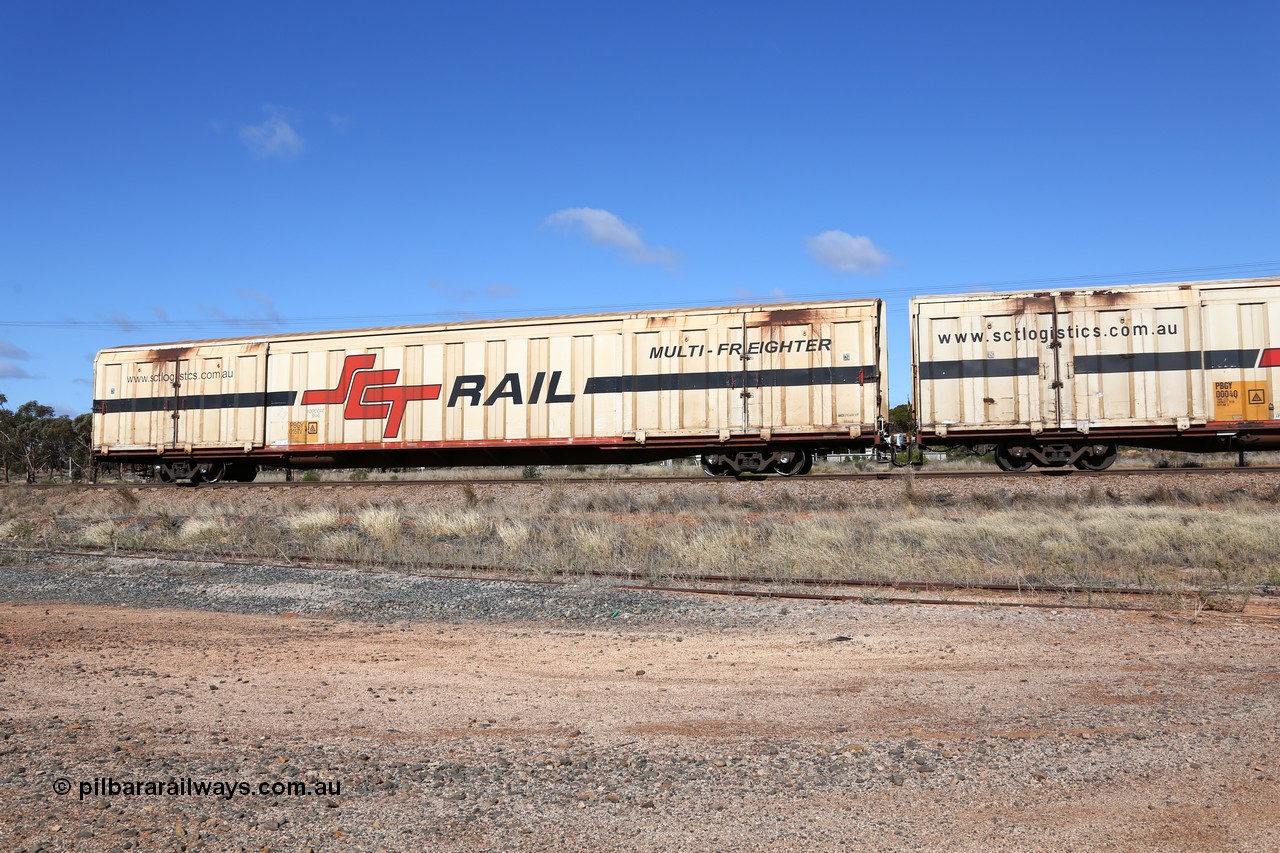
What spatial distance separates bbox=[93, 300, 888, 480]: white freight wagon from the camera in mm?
17984

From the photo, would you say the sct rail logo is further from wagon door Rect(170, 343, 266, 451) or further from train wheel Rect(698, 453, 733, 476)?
train wheel Rect(698, 453, 733, 476)

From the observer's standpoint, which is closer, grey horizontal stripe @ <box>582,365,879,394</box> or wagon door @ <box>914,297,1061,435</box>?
wagon door @ <box>914,297,1061,435</box>

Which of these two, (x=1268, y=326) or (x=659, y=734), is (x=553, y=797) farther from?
(x=1268, y=326)

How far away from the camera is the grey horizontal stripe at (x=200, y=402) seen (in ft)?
69.0

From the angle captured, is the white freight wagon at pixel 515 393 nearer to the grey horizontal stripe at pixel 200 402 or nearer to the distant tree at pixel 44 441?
the grey horizontal stripe at pixel 200 402

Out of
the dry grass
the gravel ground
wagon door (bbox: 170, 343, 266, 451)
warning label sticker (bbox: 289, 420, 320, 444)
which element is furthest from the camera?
wagon door (bbox: 170, 343, 266, 451)

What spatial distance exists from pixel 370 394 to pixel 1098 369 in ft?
50.3

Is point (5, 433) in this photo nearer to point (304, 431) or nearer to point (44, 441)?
point (44, 441)

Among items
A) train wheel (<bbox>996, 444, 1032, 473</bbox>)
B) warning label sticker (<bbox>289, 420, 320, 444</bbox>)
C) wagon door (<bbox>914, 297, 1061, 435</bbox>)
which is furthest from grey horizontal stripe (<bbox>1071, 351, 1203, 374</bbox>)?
warning label sticker (<bbox>289, 420, 320, 444</bbox>)

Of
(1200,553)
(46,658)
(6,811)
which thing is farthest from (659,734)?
(1200,553)

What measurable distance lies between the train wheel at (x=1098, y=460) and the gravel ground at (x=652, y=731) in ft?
36.4

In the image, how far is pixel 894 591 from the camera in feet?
29.3

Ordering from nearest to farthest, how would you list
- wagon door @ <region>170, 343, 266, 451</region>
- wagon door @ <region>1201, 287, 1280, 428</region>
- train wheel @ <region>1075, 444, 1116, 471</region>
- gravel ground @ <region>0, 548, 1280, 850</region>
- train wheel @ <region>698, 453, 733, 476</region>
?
gravel ground @ <region>0, 548, 1280, 850</region>, wagon door @ <region>1201, 287, 1280, 428</region>, train wheel @ <region>1075, 444, 1116, 471</region>, train wheel @ <region>698, 453, 733, 476</region>, wagon door @ <region>170, 343, 266, 451</region>

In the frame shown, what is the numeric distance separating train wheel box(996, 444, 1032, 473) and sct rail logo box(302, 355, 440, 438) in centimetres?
1206
